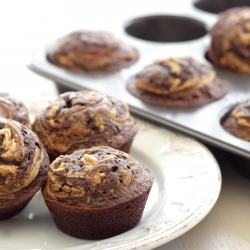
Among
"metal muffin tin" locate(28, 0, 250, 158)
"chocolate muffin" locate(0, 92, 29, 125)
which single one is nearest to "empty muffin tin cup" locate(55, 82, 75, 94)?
"metal muffin tin" locate(28, 0, 250, 158)

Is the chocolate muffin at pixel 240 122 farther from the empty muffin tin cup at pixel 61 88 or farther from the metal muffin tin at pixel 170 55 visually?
the empty muffin tin cup at pixel 61 88

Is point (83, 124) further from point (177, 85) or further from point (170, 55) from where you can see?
point (170, 55)

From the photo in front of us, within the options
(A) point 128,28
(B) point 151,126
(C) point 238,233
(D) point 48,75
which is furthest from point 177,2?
(C) point 238,233

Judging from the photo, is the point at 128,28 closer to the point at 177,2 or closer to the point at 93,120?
the point at 177,2

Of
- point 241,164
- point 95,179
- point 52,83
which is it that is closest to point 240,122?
point 241,164

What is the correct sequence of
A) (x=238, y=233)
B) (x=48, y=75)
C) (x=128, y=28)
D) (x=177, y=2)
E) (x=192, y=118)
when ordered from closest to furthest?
(x=238, y=233), (x=192, y=118), (x=48, y=75), (x=128, y=28), (x=177, y=2)

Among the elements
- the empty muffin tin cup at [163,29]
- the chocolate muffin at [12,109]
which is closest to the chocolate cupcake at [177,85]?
the chocolate muffin at [12,109]

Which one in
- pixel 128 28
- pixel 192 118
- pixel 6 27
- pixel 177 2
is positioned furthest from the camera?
pixel 6 27
